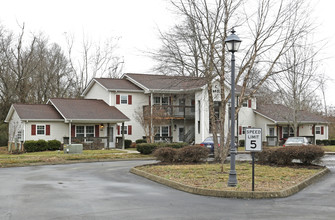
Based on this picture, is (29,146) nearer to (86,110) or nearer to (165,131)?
(86,110)

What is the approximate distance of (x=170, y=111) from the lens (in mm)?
42656

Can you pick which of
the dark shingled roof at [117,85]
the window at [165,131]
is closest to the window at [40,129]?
the dark shingled roof at [117,85]

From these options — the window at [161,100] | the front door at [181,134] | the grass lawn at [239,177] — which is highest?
the window at [161,100]

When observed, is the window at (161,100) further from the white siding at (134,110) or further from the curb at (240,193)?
the curb at (240,193)

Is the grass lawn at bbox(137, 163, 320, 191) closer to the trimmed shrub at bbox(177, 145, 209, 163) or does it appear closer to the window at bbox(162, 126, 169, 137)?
the trimmed shrub at bbox(177, 145, 209, 163)

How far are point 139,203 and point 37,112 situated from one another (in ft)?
97.8

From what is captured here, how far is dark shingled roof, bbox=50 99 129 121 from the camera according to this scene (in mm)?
38625

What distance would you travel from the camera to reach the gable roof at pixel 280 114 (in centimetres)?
4603

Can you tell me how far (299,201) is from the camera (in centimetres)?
1129

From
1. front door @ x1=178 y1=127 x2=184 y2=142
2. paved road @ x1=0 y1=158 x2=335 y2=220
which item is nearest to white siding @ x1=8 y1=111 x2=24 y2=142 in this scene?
front door @ x1=178 y1=127 x2=184 y2=142

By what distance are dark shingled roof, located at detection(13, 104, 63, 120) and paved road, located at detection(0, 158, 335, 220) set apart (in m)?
23.4

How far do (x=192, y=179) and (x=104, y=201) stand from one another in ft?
15.4

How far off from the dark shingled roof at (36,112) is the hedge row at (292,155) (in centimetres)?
2233

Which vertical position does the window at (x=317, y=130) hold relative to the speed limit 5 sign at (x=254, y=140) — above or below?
above
